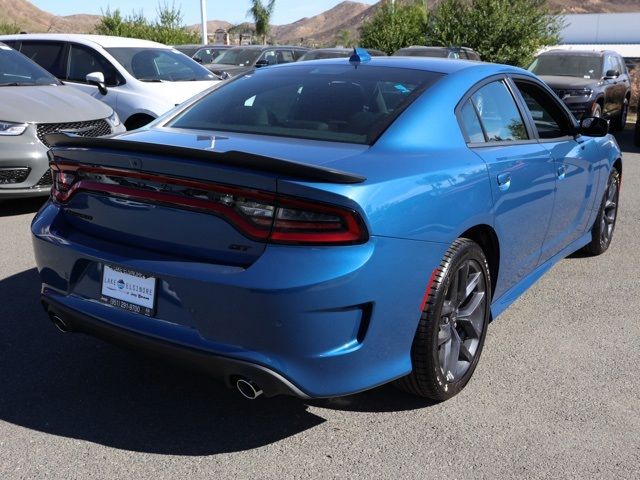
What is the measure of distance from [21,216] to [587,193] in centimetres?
508

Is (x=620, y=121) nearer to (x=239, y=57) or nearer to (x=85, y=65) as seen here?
(x=239, y=57)

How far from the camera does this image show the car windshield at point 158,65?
9656mm

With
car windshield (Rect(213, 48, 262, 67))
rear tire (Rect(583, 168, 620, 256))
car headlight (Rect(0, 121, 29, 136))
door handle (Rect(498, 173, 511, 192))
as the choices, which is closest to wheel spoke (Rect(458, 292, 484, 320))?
door handle (Rect(498, 173, 511, 192))

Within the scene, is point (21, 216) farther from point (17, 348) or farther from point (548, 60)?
point (548, 60)

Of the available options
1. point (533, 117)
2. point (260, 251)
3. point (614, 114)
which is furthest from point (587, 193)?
point (614, 114)

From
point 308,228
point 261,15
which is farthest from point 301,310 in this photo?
point 261,15

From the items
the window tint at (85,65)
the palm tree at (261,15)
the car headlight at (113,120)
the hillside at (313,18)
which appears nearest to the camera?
the car headlight at (113,120)

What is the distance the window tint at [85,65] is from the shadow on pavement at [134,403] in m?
6.24

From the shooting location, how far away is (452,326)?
3340 mm

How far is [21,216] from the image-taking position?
6.90 meters

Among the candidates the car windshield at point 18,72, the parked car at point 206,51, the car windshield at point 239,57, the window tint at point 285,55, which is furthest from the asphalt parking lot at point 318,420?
the window tint at point 285,55

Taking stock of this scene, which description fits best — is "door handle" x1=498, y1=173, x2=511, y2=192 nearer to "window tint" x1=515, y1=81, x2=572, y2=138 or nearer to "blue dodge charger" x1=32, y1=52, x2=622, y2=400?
"blue dodge charger" x1=32, y1=52, x2=622, y2=400

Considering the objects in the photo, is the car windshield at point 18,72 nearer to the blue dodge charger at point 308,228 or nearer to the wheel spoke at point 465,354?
the blue dodge charger at point 308,228

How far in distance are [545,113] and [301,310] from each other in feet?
9.48
